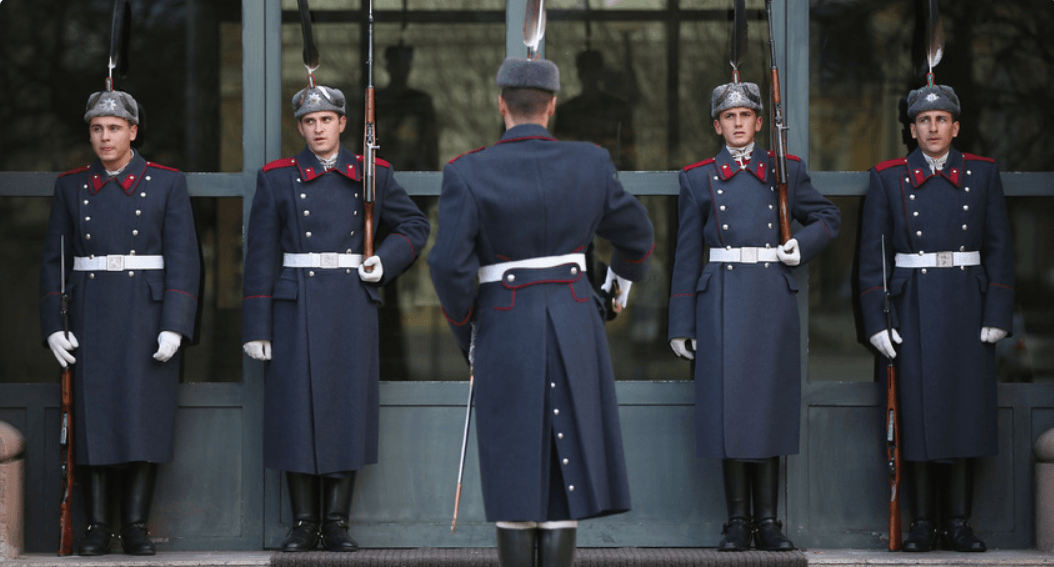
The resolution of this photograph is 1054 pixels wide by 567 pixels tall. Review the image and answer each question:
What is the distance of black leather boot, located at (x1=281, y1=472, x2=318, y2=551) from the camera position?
518 centimetres

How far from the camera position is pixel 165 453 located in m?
5.27

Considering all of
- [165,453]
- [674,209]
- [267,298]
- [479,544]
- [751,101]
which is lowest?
[479,544]

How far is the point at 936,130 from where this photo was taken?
5.32 m

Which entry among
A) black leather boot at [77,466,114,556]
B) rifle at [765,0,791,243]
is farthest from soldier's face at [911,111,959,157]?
black leather boot at [77,466,114,556]

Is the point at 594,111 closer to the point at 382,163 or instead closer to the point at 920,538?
the point at 382,163

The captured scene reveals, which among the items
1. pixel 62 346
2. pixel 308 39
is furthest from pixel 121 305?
pixel 308 39

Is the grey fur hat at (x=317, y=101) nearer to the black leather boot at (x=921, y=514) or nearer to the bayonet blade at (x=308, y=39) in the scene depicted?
the bayonet blade at (x=308, y=39)

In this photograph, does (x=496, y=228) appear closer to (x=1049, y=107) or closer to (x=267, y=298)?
(x=267, y=298)

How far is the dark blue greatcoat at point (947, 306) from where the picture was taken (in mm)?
5250

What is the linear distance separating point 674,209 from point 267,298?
165 cm

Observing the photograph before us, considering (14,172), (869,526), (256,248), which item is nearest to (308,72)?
(256,248)

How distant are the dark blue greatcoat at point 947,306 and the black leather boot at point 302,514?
2.23 m

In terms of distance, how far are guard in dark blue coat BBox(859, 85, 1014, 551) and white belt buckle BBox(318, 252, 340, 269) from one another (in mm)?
2019

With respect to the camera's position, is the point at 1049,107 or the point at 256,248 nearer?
the point at 256,248
